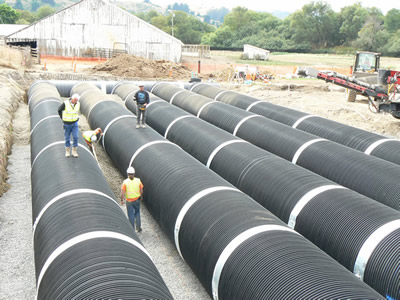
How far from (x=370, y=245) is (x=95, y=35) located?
40.8m

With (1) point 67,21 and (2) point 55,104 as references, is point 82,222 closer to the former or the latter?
(2) point 55,104

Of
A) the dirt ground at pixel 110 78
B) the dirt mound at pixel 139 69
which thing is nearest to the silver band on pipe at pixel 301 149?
the dirt ground at pixel 110 78

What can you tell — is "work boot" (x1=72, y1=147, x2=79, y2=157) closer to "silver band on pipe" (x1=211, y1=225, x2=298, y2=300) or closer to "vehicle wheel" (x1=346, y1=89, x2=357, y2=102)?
"silver band on pipe" (x1=211, y1=225, x2=298, y2=300)

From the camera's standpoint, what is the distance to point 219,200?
7.20 meters

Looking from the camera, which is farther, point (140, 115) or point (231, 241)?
point (140, 115)

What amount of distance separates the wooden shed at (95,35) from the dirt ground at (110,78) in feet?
6.06

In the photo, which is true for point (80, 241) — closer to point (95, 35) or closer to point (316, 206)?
point (316, 206)

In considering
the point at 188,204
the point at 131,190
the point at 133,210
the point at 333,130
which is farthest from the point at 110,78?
the point at 188,204

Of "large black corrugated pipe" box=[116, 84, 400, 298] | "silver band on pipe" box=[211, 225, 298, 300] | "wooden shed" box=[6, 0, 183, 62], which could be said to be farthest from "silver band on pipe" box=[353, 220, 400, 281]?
"wooden shed" box=[6, 0, 183, 62]

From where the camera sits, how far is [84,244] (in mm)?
5586

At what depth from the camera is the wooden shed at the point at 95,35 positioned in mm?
41031

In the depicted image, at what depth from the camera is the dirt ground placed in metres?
8.62

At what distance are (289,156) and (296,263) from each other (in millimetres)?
6622

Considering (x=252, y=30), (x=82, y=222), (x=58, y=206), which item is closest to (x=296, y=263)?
(x=82, y=222)
